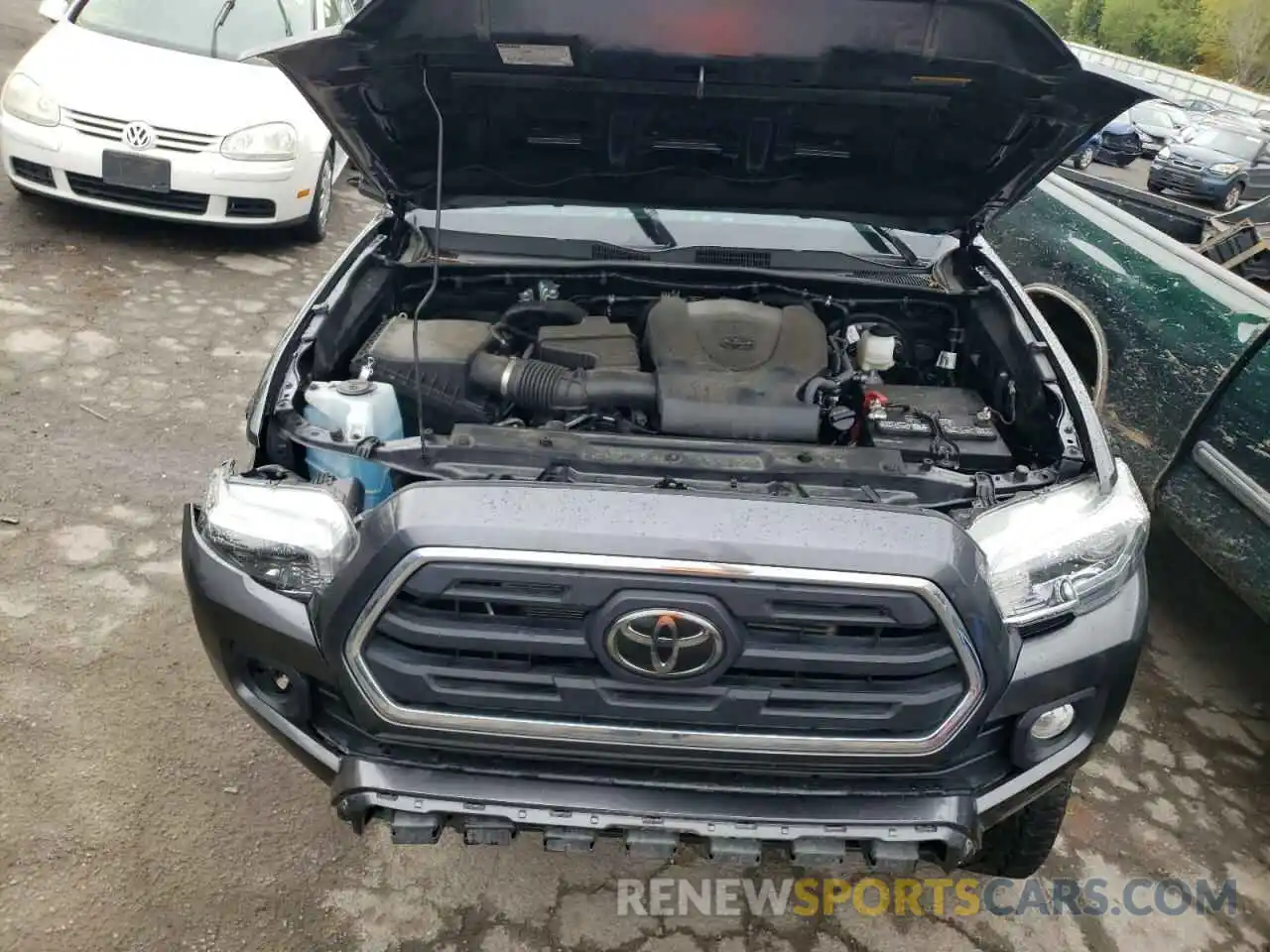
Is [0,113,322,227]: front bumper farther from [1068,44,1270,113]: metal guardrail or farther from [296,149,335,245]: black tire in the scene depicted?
[1068,44,1270,113]: metal guardrail

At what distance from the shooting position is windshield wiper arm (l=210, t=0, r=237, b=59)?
5578 millimetres

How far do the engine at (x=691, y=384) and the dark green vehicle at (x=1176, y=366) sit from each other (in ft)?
2.83

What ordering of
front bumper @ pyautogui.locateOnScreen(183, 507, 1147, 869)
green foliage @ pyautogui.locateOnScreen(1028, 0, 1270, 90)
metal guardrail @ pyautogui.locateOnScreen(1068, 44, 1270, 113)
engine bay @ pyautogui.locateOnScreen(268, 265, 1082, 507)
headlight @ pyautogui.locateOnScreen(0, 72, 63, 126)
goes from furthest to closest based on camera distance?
green foliage @ pyautogui.locateOnScreen(1028, 0, 1270, 90), metal guardrail @ pyautogui.locateOnScreen(1068, 44, 1270, 113), headlight @ pyautogui.locateOnScreen(0, 72, 63, 126), engine bay @ pyautogui.locateOnScreen(268, 265, 1082, 507), front bumper @ pyautogui.locateOnScreen(183, 507, 1147, 869)

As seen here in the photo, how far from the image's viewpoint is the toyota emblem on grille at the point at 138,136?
502cm

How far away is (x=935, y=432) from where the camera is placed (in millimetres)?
2352

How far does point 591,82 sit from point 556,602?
1.57 metres

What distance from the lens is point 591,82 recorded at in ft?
8.27

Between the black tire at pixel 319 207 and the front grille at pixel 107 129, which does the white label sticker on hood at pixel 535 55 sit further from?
the black tire at pixel 319 207

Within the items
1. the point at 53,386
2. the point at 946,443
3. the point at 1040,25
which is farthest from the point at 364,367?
the point at 53,386

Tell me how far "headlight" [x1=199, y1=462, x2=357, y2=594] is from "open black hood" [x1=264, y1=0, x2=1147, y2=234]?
1.03 m

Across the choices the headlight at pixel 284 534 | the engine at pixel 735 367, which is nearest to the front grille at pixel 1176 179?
the engine at pixel 735 367

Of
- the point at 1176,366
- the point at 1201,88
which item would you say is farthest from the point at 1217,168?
the point at 1201,88

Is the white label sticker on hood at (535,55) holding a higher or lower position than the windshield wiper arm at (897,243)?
higher

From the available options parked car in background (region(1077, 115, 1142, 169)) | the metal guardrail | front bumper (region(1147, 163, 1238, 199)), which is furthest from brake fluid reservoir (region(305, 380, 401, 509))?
the metal guardrail
